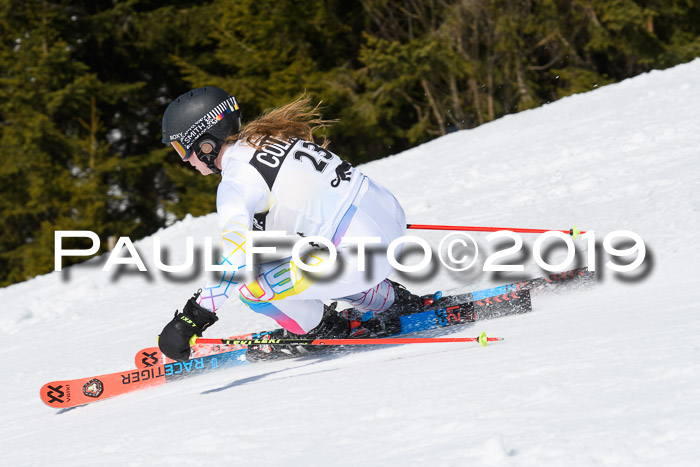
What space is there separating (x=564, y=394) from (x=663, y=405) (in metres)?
0.30

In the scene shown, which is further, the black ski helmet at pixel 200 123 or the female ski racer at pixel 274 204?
the black ski helmet at pixel 200 123

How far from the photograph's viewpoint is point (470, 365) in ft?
9.34

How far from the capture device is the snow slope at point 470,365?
81.3 inches

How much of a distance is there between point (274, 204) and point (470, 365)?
43.3 inches

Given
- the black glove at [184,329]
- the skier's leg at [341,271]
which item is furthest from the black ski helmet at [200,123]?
the black glove at [184,329]

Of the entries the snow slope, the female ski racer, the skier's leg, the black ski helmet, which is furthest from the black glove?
the black ski helmet

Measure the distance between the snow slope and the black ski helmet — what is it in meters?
1.07

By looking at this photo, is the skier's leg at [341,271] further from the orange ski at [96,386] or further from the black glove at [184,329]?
the orange ski at [96,386]

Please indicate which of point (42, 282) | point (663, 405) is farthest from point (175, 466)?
point (42, 282)

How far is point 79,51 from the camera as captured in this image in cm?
1986

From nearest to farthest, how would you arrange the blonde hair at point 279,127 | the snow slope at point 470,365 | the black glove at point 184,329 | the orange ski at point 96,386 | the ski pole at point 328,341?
the snow slope at point 470,365 → the black glove at point 184,329 → the blonde hair at point 279,127 → the ski pole at point 328,341 → the orange ski at point 96,386

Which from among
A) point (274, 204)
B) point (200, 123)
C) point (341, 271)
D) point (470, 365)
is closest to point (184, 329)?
point (274, 204)

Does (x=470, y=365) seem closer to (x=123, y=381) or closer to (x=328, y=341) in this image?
(x=328, y=341)

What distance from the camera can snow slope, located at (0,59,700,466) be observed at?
81.3 inches
